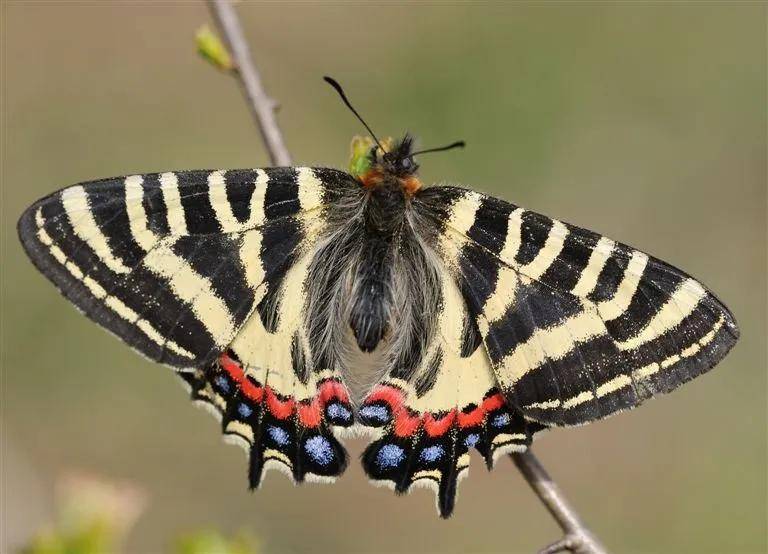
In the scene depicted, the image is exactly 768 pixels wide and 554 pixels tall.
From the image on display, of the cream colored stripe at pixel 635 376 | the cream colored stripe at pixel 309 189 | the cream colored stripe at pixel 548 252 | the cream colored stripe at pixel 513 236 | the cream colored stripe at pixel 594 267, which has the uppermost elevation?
the cream colored stripe at pixel 309 189

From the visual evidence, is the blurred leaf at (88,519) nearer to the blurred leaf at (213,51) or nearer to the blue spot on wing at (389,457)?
the blue spot on wing at (389,457)

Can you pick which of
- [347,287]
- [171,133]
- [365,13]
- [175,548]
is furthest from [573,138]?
[175,548]

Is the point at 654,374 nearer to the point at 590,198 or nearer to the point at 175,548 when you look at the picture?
the point at 175,548

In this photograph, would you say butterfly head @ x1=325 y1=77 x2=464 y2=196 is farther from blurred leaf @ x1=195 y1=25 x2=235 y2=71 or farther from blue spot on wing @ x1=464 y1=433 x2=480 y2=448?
blue spot on wing @ x1=464 y1=433 x2=480 y2=448

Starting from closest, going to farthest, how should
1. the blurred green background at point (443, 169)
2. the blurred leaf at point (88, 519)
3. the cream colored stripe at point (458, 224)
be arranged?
the blurred leaf at point (88, 519) < the cream colored stripe at point (458, 224) < the blurred green background at point (443, 169)

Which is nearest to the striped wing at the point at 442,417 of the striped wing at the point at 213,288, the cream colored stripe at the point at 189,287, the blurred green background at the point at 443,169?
the striped wing at the point at 213,288
